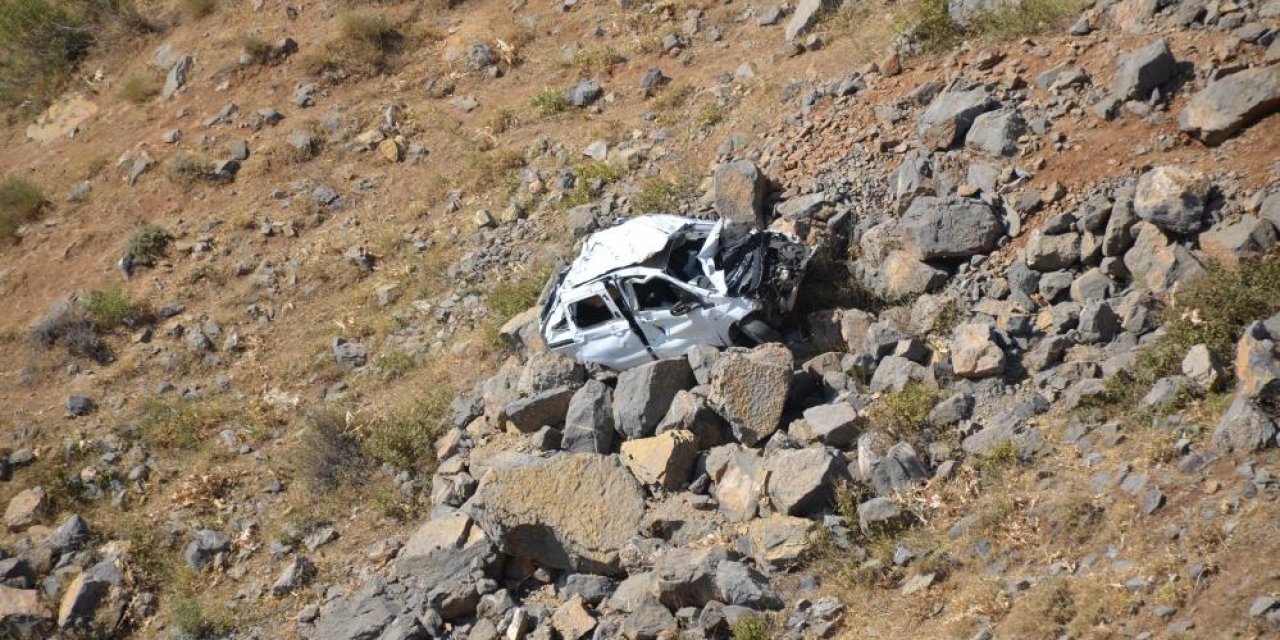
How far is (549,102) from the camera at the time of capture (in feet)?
54.7

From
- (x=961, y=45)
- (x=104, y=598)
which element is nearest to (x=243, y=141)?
(x=104, y=598)

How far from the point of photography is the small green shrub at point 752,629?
7203 mm

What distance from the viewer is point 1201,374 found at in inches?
296

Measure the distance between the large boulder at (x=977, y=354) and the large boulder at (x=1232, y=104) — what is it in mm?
3074

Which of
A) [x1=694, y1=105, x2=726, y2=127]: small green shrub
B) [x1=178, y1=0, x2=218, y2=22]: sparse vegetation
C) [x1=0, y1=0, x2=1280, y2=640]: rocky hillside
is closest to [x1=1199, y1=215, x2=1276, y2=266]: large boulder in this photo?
[x1=0, y1=0, x2=1280, y2=640]: rocky hillside

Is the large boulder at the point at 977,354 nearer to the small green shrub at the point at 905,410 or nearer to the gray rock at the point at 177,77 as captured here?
the small green shrub at the point at 905,410

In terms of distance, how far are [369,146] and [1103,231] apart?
1251cm

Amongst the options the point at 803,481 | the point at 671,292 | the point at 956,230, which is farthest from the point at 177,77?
the point at 803,481

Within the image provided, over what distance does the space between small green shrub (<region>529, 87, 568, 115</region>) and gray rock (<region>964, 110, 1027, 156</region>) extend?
301 inches

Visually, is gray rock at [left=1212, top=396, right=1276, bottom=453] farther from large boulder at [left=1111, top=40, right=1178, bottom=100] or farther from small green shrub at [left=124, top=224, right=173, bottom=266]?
small green shrub at [left=124, top=224, right=173, bottom=266]

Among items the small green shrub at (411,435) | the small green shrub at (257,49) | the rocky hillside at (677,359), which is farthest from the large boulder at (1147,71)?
the small green shrub at (257,49)

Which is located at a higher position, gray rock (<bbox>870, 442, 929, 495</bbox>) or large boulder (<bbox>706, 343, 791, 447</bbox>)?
large boulder (<bbox>706, 343, 791, 447</bbox>)

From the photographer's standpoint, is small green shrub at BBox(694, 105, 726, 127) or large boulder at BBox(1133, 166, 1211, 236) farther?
small green shrub at BBox(694, 105, 726, 127)

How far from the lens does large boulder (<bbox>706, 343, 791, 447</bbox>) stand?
909 centimetres
